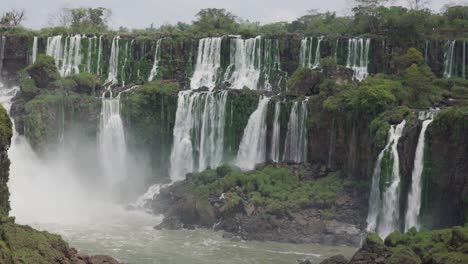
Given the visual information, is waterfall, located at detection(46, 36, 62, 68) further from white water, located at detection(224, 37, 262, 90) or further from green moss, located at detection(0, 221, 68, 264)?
green moss, located at detection(0, 221, 68, 264)

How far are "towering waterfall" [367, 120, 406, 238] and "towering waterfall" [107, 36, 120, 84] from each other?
26270mm

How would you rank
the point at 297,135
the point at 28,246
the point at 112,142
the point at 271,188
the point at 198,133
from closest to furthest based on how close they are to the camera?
the point at 28,246
the point at 271,188
the point at 297,135
the point at 198,133
the point at 112,142

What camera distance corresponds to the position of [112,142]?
5234cm

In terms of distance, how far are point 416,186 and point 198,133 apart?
55.1 ft

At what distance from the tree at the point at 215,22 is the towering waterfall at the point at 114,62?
26.9ft

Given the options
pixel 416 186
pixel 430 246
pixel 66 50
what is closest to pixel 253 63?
pixel 66 50

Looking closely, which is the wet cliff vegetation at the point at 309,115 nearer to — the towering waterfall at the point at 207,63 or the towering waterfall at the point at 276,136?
the towering waterfall at the point at 276,136

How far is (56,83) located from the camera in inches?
2120

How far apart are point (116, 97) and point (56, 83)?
13.6 ft

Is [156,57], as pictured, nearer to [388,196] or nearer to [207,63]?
[207,63]

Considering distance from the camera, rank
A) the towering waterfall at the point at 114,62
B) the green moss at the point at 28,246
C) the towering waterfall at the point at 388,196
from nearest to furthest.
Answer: the green moss at the point at 28,246
the towering waterfall at the point at 388,196
the towering waterfall at the point at 114,62

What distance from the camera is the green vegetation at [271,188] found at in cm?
4222

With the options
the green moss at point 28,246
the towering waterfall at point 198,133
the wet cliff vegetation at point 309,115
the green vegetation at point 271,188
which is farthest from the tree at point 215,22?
the green moss at point 28,246


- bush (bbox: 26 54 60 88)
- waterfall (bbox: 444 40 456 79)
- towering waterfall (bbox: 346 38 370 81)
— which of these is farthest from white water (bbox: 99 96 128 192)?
waterfall (bbox: 444 40 456 79)
